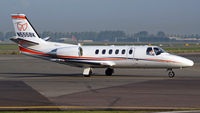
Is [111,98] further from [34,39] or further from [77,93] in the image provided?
[34,39]

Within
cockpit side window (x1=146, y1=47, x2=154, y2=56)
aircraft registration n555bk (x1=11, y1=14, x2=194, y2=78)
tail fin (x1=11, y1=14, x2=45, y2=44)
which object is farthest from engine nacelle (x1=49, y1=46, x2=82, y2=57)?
cockpit side window (x1=146, y1=47, x2=154, y2=56)

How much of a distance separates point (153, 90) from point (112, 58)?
999 cm

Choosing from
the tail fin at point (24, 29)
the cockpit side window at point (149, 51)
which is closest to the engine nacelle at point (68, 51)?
the tail fin at point (24, 29)

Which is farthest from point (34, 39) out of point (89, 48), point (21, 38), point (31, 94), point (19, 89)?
point (31, 94)

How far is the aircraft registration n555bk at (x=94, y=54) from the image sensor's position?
89.4 feet

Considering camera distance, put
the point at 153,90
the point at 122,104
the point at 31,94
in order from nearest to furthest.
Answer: the point at 122,104
the point at 31,94
the point at 153,90

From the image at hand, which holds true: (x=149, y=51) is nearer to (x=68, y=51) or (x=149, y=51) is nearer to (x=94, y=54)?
(x=94, y=54)

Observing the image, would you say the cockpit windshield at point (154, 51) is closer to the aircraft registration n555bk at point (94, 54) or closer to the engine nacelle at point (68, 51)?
the aircraft registration n555bk at point (94, 54)

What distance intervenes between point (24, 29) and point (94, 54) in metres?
6.08

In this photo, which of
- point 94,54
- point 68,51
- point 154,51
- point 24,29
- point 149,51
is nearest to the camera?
point 154,51

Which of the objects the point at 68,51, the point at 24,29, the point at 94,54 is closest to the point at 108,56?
the point at 94,54

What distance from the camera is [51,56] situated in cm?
2981

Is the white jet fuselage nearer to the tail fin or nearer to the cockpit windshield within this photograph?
the cockpit windshield

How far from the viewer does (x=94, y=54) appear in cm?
2916
